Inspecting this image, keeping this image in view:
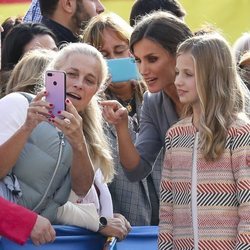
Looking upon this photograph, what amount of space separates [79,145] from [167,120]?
808 millimetres

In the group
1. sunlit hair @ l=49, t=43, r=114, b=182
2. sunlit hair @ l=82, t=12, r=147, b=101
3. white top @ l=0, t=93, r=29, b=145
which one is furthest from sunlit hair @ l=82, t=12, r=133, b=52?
white top @ l=0, t=93, r=29, b=145

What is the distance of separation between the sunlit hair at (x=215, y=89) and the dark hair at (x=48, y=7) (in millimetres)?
2221

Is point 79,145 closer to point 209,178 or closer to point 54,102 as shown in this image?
point 54,102

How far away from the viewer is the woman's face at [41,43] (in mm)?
5543

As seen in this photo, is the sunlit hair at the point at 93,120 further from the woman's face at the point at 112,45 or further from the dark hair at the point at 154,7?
the dark hair at the point at 154,7

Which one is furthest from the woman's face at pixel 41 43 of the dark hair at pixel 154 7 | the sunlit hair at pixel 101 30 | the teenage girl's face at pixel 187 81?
the teenage girl's face at pixel 187 81

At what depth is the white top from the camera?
4074 mm

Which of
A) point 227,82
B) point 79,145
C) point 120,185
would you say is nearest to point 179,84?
point 227,82

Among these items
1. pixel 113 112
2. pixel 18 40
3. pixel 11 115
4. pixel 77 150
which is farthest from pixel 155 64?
pixel 18 40

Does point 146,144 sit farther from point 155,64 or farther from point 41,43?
point 41,43

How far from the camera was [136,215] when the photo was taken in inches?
203

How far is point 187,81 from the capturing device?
13.6 feet

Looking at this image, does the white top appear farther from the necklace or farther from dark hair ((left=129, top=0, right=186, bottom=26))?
dark hair ((left=129, top=0, right=186, bottom=26))

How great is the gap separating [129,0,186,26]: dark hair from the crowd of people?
4.12 feet
